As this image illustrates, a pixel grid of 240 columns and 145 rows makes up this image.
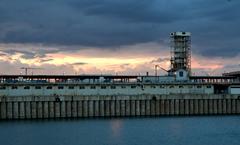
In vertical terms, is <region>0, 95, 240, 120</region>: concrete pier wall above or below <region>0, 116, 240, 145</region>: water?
above

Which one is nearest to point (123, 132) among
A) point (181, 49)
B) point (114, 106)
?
point (114, 106)

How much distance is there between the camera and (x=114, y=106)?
111 m

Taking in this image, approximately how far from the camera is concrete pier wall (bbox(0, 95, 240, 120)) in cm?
10600

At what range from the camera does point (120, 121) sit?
329 ft

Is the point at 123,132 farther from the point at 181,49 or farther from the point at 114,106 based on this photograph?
the point at 181,49

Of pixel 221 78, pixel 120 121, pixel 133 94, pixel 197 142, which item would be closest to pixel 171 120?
pixel 120 121

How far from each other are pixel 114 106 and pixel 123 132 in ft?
96.5

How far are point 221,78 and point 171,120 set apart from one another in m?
47.3

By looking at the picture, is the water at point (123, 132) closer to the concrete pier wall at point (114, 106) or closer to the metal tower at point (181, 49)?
the concrete pier wall at point (114, 106)

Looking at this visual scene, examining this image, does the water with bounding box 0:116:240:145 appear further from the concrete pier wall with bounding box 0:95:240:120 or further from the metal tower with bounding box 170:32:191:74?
the metal tower with bounding box 170:32:191:74

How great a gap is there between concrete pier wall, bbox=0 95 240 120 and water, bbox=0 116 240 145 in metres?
6.65

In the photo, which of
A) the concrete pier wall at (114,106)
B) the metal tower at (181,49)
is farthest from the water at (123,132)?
the metal tower at (181,49)

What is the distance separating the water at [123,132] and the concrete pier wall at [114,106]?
6652 millimetres

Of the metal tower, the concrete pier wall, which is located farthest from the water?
the metal tower
